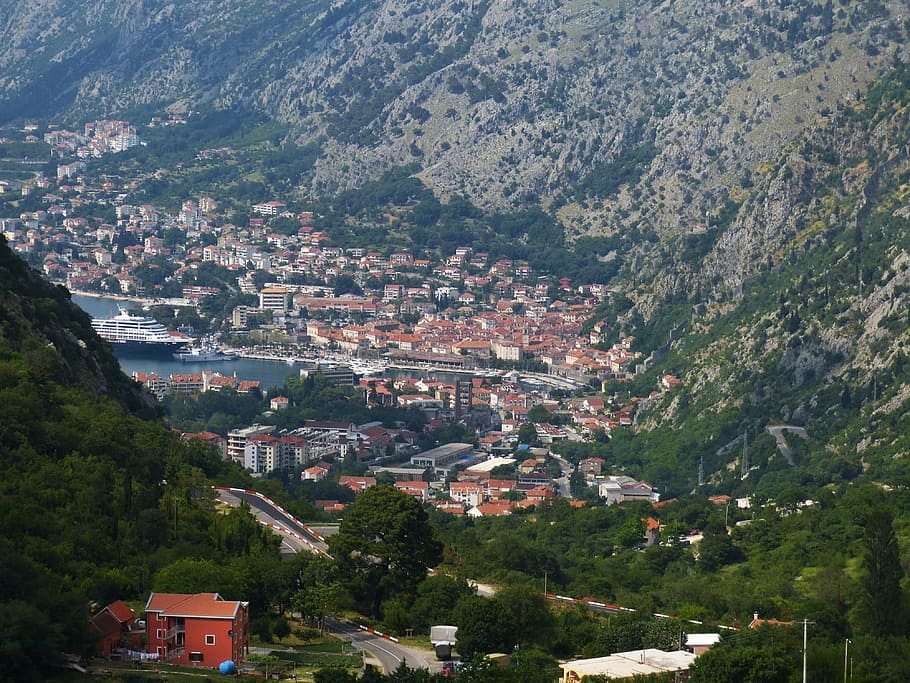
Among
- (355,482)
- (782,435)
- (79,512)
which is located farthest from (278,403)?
(79,512)

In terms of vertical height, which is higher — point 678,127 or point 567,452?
point 678,127

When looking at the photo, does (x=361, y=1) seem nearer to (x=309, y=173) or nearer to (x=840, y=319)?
(x=309, y=173)

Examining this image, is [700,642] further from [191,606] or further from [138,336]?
[138,336]

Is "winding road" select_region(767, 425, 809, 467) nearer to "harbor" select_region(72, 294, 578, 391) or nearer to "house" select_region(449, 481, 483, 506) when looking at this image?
"house" select_region(449, 481, 483, 506)

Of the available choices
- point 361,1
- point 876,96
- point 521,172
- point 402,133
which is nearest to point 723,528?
point 876,96

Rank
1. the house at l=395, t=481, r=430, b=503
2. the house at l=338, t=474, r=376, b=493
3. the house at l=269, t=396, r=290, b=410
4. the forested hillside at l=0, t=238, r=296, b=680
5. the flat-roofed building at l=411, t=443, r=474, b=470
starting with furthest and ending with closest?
the house at l=269, t=396, r=290, b=410, the flat-roofed building at l=411, t=443, r=474, b=470, the house at l=338, t=474, r=376, b=493, the house at l=395, t=481, r=430, b=503, the forested hillside at l=0, t=238, r=296, b=680

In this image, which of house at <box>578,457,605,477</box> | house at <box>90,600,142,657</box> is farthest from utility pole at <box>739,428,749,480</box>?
house at <box>90,600,142,657</box>
